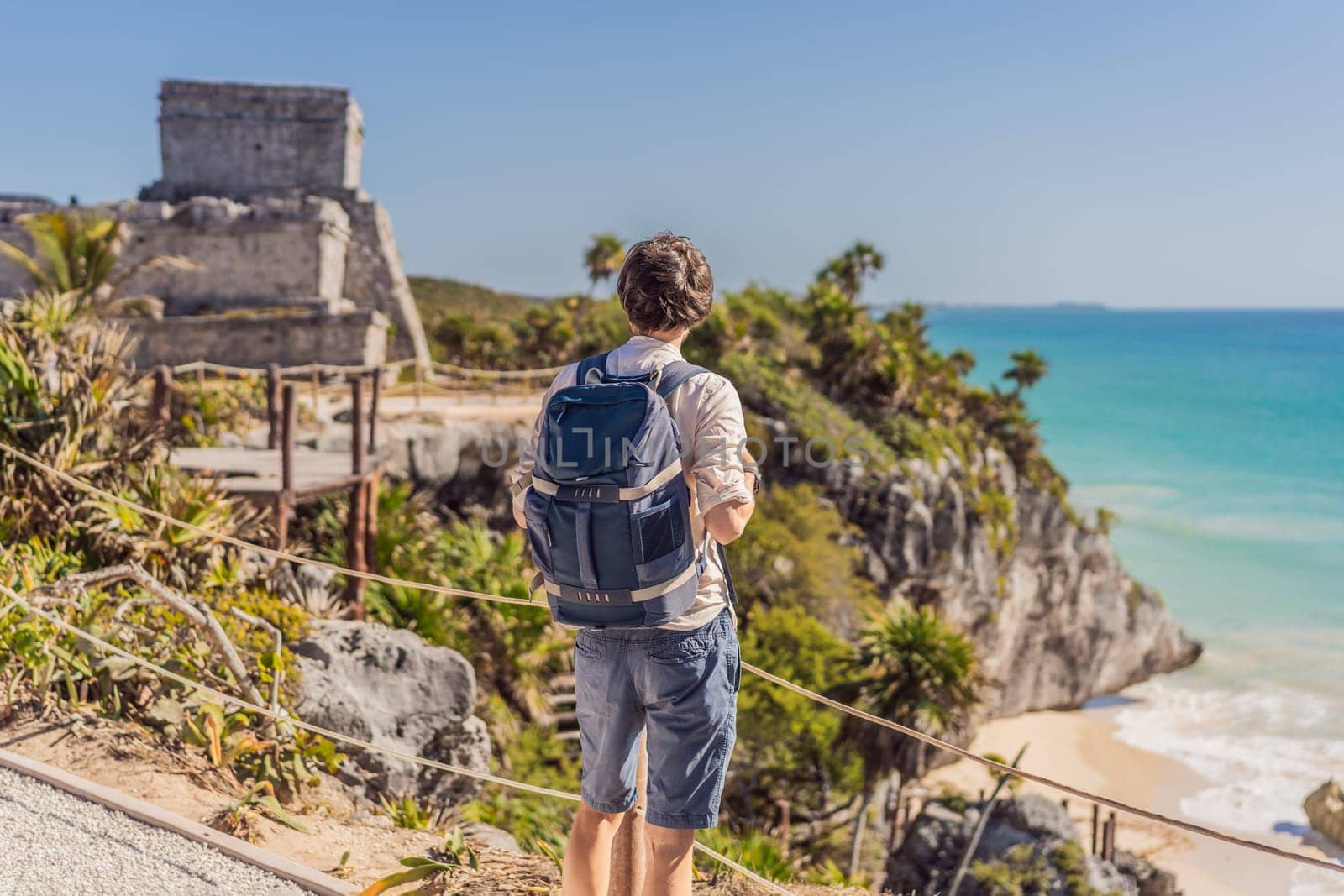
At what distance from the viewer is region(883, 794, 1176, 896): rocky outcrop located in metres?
14.7

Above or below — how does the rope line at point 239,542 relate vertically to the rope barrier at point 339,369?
below

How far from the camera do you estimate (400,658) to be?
6.54 m

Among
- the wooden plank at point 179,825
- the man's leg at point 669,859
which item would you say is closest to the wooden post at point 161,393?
the wooden plank at point 179,825

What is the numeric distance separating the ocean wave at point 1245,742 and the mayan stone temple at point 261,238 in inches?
937

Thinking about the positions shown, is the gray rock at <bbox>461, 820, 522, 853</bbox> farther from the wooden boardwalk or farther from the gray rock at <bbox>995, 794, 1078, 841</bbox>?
the gray rock at <bbox>995, 794, 1078, 841</bbox>

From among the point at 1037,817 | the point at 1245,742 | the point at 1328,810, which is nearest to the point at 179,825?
the point at 1037,817

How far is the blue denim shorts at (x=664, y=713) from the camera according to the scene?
2.38m

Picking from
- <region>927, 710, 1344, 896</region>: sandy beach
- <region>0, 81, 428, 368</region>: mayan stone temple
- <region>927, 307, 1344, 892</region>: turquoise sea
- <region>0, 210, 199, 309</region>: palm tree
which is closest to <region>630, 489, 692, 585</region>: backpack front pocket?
<region>0, 210, 199, 309</region>: palm tree

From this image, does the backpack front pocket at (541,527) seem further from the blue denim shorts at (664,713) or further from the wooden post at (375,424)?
the wooden post at (375,424)

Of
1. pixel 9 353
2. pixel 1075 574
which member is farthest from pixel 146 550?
pixel 1075 574

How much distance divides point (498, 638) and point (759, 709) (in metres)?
6.89

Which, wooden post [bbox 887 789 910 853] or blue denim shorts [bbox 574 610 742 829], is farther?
wooden post [bbox 887 789 910 853]

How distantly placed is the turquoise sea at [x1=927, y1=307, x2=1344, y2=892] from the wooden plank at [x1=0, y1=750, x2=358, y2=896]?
25542mm

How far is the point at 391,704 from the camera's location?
20.6 feet
